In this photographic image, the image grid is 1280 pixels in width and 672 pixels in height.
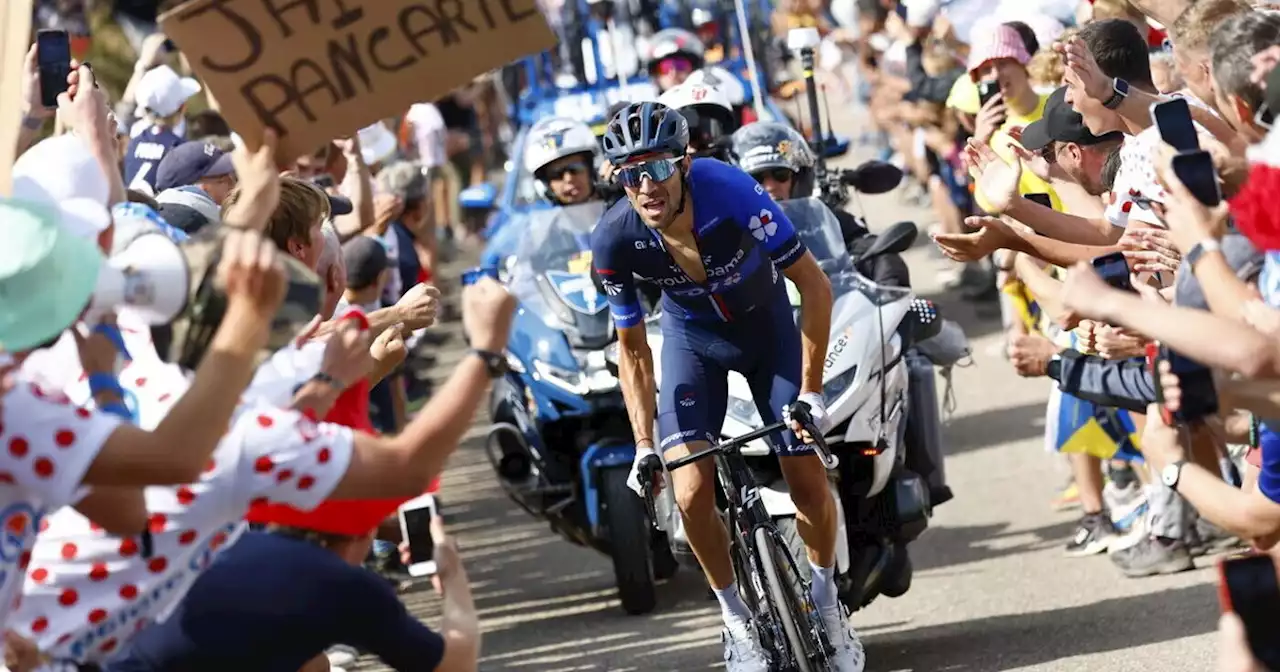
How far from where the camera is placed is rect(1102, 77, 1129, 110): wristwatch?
687cm

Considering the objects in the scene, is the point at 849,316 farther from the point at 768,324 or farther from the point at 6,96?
the point at 6,96

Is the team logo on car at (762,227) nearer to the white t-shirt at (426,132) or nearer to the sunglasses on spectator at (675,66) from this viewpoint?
the sunglasses on spectator at (675,66)

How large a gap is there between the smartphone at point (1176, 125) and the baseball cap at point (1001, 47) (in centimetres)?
591

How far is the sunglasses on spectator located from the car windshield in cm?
398

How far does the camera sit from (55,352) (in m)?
4.97

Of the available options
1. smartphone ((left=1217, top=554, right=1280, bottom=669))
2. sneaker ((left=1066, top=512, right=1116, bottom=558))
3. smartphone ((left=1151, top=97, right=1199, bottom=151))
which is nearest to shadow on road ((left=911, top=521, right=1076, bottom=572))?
sneaker ((left=1066, top=512, right=1116, bottom=558))

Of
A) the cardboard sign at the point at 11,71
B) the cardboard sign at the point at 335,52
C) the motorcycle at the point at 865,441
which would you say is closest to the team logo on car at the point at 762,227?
the motorcycle at the point at 865,441

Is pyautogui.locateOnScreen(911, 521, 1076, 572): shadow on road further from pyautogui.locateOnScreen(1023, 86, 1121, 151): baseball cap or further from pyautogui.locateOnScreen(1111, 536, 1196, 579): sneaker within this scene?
pyautogui.locateOnScreen(1023, 86, 1121, 151): baseball cap

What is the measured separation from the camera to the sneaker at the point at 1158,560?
29.8 ft

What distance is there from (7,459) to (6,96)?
134 cm

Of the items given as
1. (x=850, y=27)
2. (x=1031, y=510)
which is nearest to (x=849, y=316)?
(x=1031, y=510)

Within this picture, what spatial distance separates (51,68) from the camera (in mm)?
6043

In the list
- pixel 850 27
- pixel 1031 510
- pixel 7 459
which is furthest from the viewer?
pixel 850 27

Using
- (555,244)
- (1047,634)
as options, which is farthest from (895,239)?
(555,244)
